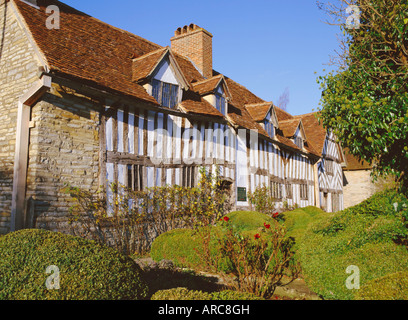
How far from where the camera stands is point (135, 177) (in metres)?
9.12

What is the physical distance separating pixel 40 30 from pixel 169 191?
5255mm

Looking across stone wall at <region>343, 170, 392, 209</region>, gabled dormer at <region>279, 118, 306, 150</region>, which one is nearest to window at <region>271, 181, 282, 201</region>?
gabled dormer at <region>279, 118, 306, 150</region>

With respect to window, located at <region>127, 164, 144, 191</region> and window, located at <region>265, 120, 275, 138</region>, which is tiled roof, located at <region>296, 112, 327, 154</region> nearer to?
window, located at <region>265, 120, 275, 138</region>

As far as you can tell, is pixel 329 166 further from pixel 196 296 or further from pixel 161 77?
pixel 196 296

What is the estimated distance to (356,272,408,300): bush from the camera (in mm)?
3164

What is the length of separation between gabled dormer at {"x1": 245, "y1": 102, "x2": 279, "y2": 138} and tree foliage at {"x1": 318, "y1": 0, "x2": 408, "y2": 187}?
7403mm

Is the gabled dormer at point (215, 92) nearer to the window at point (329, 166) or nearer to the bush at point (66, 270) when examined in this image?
the bush at point (66, 270)

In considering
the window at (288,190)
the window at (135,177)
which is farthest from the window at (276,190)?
the window at (135,177)

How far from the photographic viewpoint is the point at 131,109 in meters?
9.20

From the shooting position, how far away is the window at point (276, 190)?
14.7 m

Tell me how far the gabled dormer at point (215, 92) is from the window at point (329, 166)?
10.2 metres

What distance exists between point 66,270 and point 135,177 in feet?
19.0
